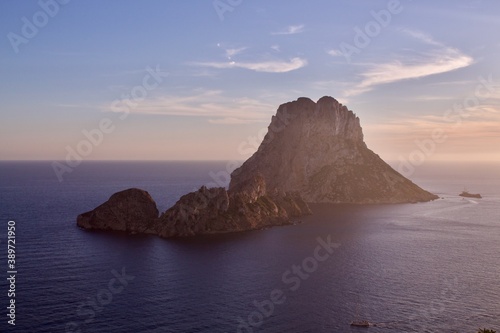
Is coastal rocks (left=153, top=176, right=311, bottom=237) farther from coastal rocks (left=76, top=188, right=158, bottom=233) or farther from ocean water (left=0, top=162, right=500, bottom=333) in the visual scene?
ocean water (left=0, top=162, right=500, bottom=333)

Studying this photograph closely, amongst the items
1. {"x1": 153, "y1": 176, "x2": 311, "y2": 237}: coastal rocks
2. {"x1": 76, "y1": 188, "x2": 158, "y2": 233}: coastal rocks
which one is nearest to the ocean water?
{"x1": 153, "y1": 176, "x2": 311, "y2": 237}: coastal rocks

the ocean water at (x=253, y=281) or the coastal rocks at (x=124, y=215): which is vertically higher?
the coastal rocks at (x=124, y=215)

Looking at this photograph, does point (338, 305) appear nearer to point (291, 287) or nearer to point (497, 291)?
point (291, 287)

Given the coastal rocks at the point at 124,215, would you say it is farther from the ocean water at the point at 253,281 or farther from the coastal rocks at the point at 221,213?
the ocean water at the point at 253,281

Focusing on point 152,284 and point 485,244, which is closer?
point 152,284

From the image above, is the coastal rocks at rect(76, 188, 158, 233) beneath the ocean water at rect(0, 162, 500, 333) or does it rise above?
above

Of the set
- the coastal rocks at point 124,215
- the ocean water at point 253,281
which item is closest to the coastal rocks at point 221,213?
the coastal rocks at point 124,215

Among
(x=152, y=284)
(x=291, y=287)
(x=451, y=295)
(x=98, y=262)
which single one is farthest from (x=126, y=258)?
(x=451, y=295)
